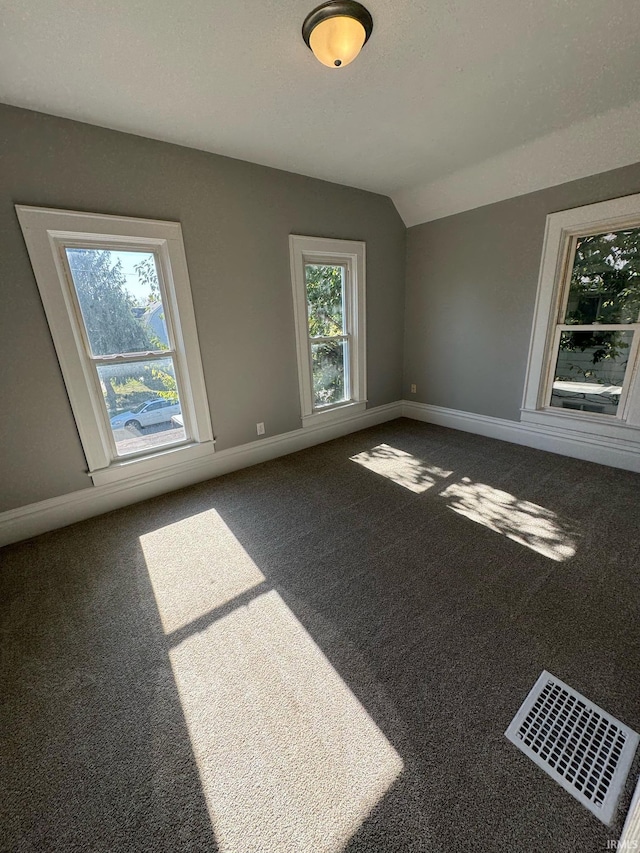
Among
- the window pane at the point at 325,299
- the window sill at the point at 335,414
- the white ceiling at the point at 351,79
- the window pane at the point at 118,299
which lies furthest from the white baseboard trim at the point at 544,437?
the window pane at the point at 118,299

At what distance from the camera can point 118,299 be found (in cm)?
239

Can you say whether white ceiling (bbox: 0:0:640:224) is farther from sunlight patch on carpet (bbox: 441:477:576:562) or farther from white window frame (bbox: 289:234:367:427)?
sunlight patch on carpet (bbox: 441:477:576:562)

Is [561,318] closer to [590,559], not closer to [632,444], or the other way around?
[632,444]

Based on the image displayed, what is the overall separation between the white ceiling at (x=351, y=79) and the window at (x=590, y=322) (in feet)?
1.43

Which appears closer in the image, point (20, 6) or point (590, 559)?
point (20, 6)

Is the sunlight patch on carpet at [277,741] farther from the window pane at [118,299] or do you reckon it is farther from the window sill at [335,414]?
the window sill at [335,414]

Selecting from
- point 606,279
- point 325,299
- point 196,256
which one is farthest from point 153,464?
point 606,279

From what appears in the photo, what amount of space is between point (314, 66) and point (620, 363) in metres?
3.06

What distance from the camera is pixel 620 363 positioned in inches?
110

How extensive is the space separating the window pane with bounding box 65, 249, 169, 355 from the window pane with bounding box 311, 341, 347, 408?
5.18 feet

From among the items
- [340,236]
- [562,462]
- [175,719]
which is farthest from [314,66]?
[562,462]

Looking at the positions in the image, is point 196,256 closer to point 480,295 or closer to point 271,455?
point 271,455

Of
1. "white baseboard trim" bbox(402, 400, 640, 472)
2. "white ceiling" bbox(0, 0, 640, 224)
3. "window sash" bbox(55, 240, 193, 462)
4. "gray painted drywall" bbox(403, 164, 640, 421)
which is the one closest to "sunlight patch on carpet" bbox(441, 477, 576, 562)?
"white baseboard trim" bbox(402, 400, 640, 472)

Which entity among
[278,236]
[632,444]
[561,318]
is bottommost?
[632,444]
